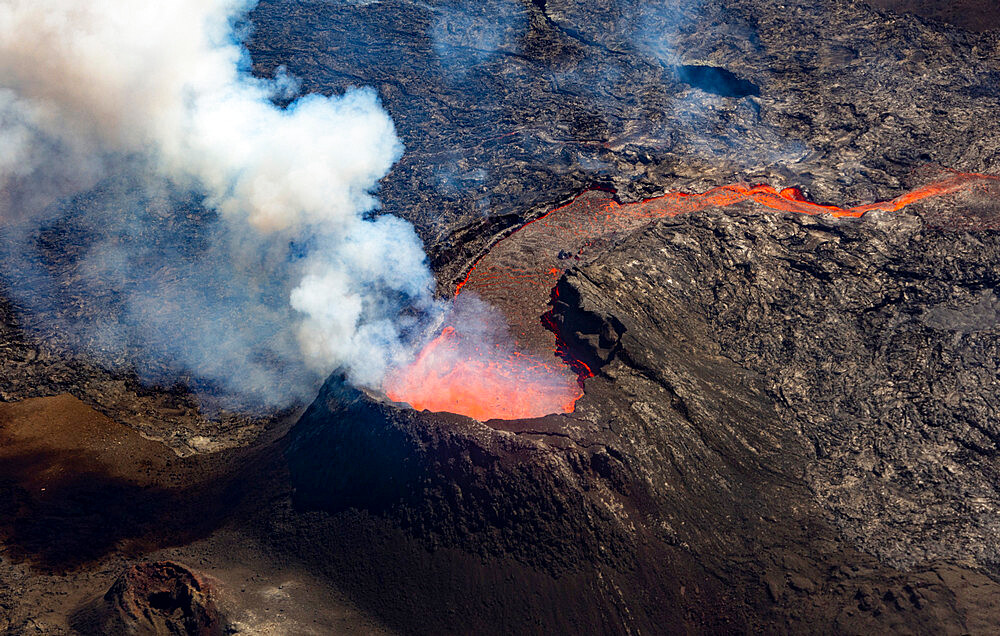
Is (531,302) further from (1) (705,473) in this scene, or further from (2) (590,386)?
(1) (705,473)

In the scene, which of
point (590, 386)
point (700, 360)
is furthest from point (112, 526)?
point (700, 360)

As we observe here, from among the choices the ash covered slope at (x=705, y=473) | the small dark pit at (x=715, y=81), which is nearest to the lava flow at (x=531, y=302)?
the ash covered slope at (x=705, y=473)

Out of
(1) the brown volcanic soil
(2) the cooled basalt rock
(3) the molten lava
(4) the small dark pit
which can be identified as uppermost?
(4) the small dark pit

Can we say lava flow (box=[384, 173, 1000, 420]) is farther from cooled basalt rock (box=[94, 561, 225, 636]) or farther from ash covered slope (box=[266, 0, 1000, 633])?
cooled basalt rock (box=[94, 561, 225, 636])

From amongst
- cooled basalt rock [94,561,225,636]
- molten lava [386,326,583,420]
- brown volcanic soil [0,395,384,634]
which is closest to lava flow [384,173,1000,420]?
molten lava [386,326,583,420]

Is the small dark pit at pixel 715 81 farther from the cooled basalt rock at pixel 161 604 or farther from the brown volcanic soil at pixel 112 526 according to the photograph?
the cooled basalt rock at pixel 161 604

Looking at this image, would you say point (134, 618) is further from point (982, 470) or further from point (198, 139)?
point (982, 470)
